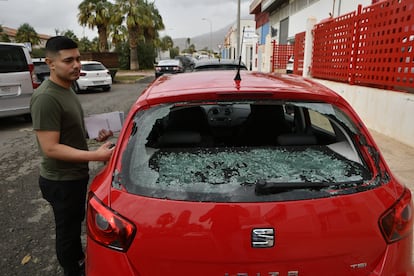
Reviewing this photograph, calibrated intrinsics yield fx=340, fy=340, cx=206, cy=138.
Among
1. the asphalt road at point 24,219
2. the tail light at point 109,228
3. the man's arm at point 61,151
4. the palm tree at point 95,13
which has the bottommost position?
the asphalt road at point 24,219

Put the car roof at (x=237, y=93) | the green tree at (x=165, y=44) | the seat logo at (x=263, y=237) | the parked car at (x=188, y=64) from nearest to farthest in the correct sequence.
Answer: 1. the seat logo at (x=263, y=237)
2. the car roof at (x=237, y=93)
3. the parked car at (x=188, y=64)
4. the green tree at (x=165, y=44)

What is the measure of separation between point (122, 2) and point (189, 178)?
126 feet

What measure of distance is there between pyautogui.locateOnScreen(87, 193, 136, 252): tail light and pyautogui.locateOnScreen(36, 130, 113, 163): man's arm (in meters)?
0.55

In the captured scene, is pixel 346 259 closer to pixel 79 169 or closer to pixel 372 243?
pixel 372 243

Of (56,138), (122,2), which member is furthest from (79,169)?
(122,2)

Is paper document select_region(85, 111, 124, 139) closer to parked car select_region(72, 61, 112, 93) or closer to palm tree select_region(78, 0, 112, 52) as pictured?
parked car select_region(72, 61, 112, 93)

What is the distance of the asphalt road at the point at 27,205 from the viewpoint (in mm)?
2900

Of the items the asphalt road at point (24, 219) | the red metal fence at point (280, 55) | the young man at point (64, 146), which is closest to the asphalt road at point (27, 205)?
the asphalt road at point (24, 219)

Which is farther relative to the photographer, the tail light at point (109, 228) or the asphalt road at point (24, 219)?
the asphalt road at point (24, 219)

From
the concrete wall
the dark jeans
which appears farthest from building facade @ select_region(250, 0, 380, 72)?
the dark jeans

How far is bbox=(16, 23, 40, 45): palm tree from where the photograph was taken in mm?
60281

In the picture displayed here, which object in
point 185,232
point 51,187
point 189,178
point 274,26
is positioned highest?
point 274,26

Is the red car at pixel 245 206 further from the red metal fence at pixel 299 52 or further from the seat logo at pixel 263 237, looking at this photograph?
the red metal fence at pixel 299 52

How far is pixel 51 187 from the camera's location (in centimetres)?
233
